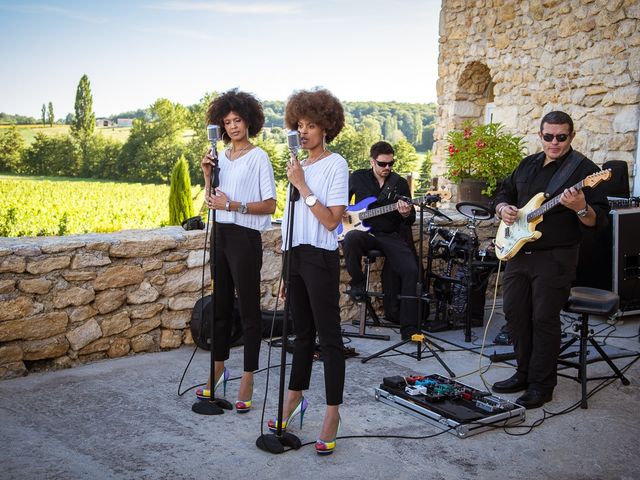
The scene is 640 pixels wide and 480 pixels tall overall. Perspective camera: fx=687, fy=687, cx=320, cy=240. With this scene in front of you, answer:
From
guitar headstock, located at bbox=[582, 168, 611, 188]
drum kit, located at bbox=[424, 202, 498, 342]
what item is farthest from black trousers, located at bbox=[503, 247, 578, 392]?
drum kit, located at bbox=[424, 202, 498, 342]

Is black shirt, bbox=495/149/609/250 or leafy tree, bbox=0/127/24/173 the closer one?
black shirt, bbox=495/149/609/250

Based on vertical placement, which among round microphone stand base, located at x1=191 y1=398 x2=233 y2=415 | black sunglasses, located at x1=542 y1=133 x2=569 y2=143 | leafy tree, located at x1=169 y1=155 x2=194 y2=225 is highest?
black sunglasses, located at x1=542 y1=133 x2=569 y2=143

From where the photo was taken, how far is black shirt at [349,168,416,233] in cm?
563

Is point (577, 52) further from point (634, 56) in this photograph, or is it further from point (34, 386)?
point (34, 386)

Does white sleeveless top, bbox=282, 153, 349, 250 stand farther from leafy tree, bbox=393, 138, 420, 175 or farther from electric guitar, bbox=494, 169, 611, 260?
leafy tree, bbox=393, 138, 420, 175

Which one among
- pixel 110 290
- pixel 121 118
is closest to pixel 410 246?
pixel 110 290

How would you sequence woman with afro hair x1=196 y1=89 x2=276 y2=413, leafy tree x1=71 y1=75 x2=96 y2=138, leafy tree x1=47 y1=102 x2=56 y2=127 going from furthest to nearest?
leafy tree x1=71 y1=75 x2=96 y2=138
leafy tree x1=47 y1=102 x2=56 y2=127
woman with afro hair x1=196 y1=89 x2=276 y2=413

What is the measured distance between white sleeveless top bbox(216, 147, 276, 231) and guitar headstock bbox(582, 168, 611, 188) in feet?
5.51

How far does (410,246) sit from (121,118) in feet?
32.0

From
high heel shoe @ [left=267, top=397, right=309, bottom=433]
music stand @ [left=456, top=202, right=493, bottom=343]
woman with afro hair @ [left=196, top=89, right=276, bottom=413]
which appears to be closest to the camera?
high heel shoe @ [left=267, top=397, right=309, bottom=433]

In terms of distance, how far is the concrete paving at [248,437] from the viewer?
3.11 metres

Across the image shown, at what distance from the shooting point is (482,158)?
22.4 feet

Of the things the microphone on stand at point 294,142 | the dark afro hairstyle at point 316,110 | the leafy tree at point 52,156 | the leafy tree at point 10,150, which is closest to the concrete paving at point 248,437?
the microphone on stand at point 294,142

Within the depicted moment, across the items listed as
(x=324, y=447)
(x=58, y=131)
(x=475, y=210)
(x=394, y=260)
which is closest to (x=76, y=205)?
(x=58, y=131)
